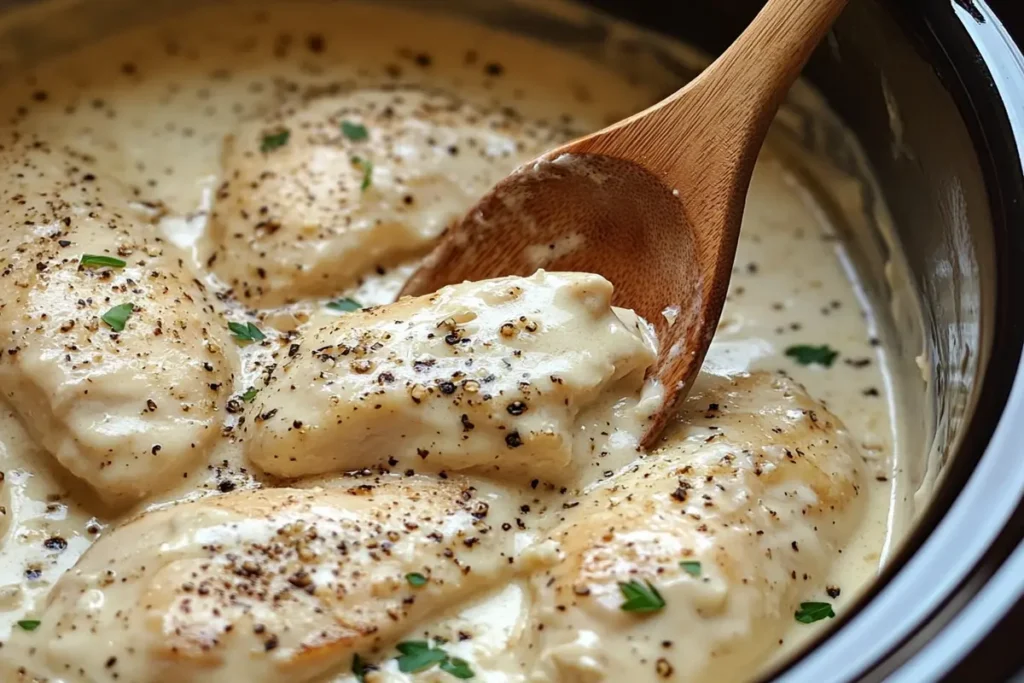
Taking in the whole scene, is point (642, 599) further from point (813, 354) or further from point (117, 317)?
point (117, 317)

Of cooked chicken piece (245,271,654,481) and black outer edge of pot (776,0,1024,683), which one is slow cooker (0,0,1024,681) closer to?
black outer edge of pot (776,0,1024,683)

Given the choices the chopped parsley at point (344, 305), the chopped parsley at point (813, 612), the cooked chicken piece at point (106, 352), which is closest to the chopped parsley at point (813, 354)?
the chopped parsley at point (813, 612)

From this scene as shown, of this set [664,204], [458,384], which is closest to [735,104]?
[664,204]

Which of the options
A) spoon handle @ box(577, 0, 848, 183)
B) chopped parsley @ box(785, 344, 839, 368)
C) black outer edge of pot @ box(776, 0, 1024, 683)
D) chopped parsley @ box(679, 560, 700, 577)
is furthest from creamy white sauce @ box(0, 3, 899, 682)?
black outer edge of pot @ box(776, 0, 1024, 683)

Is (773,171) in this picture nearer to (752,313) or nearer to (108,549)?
(752,313)

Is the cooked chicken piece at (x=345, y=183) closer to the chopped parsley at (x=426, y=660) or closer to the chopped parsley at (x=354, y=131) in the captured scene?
the chopped parsley at (x=354, y=131)

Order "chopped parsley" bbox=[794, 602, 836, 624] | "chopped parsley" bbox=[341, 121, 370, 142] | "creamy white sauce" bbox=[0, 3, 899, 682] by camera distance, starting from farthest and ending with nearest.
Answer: "chopped parsley" bbox=[341, 121, 370, 142] → "creamy white sauce" bbox=[0, 3, 899, 682] → "chopped parsley" bbox=[794, 602, 836, 624]
